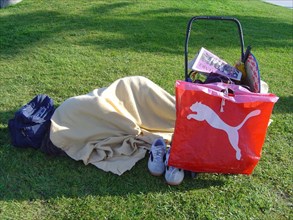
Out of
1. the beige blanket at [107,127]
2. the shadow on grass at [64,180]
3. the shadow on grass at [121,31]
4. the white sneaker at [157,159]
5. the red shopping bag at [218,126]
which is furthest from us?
the shadow on grass at [121,31]

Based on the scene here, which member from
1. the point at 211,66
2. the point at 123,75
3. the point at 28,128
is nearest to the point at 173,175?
the point at 211,66

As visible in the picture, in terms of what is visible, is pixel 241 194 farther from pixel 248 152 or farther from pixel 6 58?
pixel 6 58

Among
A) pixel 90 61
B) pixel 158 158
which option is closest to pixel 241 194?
pixel 158 158

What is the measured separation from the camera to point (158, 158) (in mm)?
2604

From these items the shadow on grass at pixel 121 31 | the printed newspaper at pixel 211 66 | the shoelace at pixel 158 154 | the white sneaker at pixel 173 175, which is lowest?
the shadow on grass at pixel 121 31

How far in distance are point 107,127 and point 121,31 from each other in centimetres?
337

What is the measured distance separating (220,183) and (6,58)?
10.6ft

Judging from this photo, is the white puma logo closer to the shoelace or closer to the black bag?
the shoelace

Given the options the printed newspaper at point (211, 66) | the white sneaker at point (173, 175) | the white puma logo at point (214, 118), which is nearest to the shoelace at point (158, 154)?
the white sneaker at point (173, 175)

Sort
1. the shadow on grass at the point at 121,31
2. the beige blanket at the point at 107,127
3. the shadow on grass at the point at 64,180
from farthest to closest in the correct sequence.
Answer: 1. the shadow on grass at the point at 121,31
2. the beige blanket at the point at 107,127
3. the shadow on grass at the point at 64,180

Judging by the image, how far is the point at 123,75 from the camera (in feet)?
14.3

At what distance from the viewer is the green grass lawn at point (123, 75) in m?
2.36

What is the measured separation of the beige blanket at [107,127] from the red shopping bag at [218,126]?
0.44m

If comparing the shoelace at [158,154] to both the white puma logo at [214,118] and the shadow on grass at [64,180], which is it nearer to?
the shadow on grass at [64,180]
